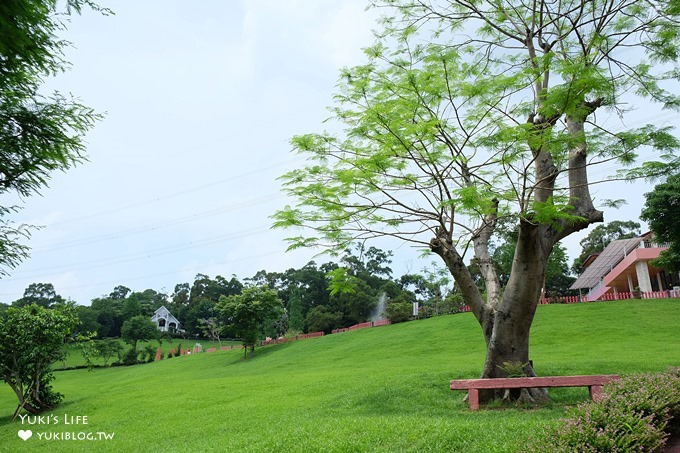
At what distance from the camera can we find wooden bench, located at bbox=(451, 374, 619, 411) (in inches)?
269

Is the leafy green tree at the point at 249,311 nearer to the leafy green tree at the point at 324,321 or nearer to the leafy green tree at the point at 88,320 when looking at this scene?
the leafy green tree at the point at 324,321

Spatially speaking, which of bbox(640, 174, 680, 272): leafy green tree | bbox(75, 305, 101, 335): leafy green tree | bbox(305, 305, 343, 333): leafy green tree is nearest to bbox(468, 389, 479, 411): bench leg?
bbox(640, 174, 680, 272): leafy green tree

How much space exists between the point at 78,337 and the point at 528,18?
1626cm

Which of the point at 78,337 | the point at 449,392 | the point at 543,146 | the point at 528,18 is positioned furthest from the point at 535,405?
the point at 78,337

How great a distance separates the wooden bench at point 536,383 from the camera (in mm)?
6820

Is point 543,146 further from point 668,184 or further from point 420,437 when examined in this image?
point 668,184

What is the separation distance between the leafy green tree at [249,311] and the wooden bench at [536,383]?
2526cm

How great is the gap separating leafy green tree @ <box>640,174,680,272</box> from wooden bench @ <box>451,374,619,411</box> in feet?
69.2

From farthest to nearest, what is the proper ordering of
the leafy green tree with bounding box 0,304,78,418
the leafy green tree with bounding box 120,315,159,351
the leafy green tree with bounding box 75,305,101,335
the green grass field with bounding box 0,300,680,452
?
the leafy green tree with bounding box 75,305,101,335 < the leafy green tree with bounding box 120,315,159,351 < the leafy green tree with bounding box 0,304,78,418 < the green grass field with bounding box 0,300,680,452

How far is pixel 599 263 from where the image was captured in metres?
36.9

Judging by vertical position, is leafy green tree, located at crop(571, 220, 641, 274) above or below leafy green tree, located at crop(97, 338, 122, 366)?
above

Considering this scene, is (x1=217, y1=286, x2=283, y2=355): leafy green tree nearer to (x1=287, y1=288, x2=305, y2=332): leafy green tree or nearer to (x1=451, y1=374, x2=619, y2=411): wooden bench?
(x1=287, y1=288, x2=305, y2=332): leafy green tree

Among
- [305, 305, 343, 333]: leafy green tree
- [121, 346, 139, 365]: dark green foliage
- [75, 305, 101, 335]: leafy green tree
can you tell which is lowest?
[121, 346, 139, 365]: dark green foliage

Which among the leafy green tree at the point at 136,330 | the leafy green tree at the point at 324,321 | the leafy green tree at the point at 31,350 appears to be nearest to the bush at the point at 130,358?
the leafy green tree at the point at 136,330
